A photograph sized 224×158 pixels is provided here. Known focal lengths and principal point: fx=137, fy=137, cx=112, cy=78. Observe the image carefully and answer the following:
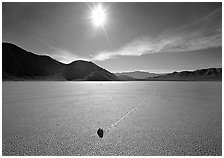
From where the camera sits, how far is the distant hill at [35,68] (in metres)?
131

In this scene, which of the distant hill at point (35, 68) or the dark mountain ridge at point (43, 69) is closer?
the distant hill at point (35, 68)

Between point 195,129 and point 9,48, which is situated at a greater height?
point 9,48

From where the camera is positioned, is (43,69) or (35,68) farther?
(43,69)

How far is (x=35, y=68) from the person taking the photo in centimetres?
14788

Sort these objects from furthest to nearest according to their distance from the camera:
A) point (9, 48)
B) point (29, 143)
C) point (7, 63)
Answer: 1. point (9, 48)
2. point (7, 63)
3. point (29, 143)

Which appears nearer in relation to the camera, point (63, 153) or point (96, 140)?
point (63, 153)

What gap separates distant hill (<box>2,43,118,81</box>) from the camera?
131250 mm

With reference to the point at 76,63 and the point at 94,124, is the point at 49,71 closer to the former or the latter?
the point at 76,63

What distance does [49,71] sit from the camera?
509ft

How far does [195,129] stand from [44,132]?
404cm

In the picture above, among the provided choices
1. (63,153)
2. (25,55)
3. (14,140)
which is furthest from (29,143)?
(25,55)

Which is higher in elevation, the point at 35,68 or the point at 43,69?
the point at 35,68

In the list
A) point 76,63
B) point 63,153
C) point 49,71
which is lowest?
point 63,153

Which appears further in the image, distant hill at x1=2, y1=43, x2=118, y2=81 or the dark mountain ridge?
the dark mountain ridge
